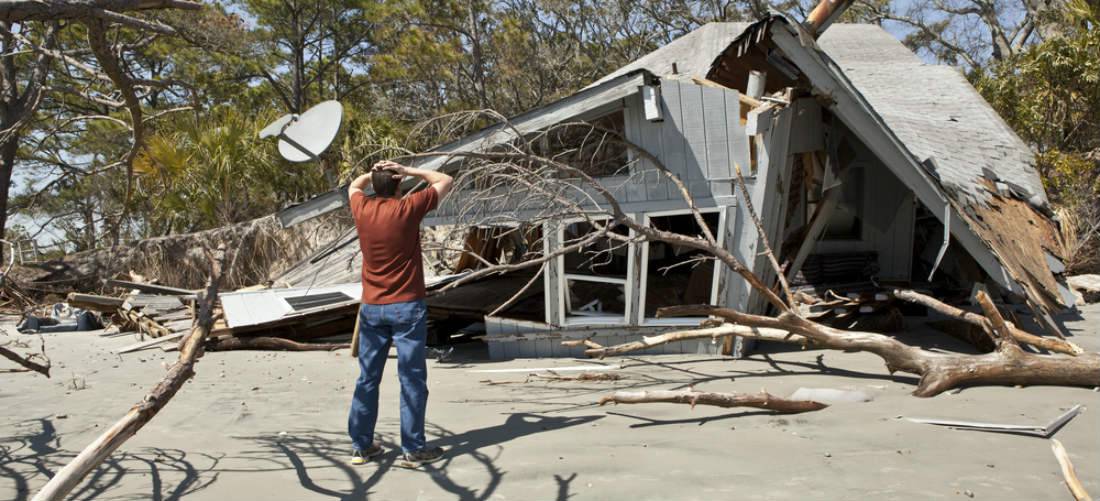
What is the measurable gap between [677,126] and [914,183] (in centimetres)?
254

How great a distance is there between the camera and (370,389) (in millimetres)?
4531

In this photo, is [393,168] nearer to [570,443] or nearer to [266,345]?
[570,443]

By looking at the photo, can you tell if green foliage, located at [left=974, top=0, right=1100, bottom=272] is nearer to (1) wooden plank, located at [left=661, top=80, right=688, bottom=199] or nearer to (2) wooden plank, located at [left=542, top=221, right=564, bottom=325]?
(1) wooden plank, located at [left=661, top=80, right=688, bottom=199]

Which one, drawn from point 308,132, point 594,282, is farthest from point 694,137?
point 308,132

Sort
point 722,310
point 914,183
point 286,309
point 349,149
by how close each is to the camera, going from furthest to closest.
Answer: point 349,149 < point 286,309 < point 914,183 < point 722,310

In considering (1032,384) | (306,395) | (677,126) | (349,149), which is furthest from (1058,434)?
(349,149)

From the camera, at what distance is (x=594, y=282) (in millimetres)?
11367

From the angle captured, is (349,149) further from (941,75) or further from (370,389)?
(370,389)

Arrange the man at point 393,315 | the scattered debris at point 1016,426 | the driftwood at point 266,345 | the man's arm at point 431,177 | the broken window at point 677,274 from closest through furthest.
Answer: the scattered debris at point 1016,426 < the man at point 393,315 < the man's arm at point 431,177 < the broken window at point 677,274 < the driftwood at point 266,345

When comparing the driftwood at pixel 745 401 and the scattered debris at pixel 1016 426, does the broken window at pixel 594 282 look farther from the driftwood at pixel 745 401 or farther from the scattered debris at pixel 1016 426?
the scattered debris at pixel 1016 426

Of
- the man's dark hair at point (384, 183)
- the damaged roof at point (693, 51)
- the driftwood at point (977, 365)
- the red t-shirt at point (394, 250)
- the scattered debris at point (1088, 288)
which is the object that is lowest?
the driftwood at point (977, 365)

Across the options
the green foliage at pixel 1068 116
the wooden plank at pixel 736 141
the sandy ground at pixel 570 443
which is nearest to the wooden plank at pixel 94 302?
the sandy ground at pixel 570 443

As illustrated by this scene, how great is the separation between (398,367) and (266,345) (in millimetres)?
6521

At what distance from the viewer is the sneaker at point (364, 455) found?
4465 mm
